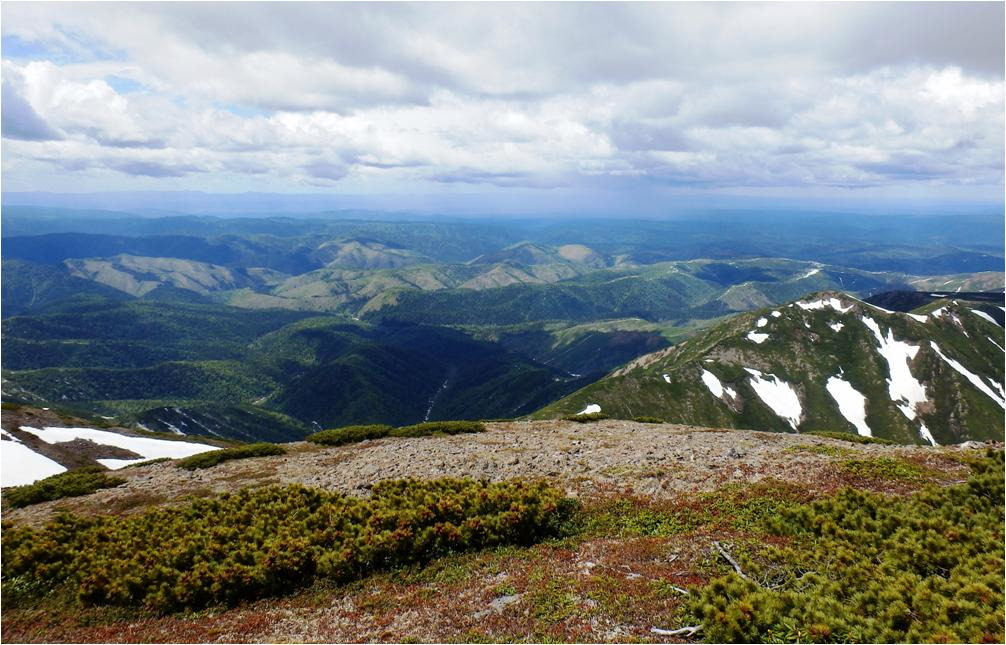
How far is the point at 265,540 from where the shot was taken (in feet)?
80.5

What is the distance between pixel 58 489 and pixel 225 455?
1169cm

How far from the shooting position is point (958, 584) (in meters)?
15.6

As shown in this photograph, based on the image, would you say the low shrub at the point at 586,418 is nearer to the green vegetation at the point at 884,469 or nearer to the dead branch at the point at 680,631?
the green vegetation at the point at 884,469

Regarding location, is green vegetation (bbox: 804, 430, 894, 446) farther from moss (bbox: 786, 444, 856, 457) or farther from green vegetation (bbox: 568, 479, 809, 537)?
green vegetation (bbox: 568, 479, 809, 537)

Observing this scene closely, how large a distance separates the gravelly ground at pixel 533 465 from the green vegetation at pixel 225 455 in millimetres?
1186

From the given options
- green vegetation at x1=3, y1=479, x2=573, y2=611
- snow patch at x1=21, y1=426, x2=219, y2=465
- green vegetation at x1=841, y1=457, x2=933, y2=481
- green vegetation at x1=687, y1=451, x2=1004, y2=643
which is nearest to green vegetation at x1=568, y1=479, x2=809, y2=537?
green vegetation at x1=687, y1=451, x2=1004, y2=643

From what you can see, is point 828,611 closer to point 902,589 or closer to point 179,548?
point 902,589

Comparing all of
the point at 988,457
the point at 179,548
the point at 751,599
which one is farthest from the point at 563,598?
the point at 988,457

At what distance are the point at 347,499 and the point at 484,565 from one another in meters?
11.7

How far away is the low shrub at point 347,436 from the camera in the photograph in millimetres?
52281

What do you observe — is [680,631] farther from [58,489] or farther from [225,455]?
[58,489]

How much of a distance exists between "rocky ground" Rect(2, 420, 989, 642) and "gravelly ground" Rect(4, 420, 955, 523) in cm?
18

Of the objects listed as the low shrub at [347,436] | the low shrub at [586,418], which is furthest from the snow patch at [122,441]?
the low shrub at [586,418]

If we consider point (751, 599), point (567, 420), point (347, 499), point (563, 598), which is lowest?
point (567, 420)
